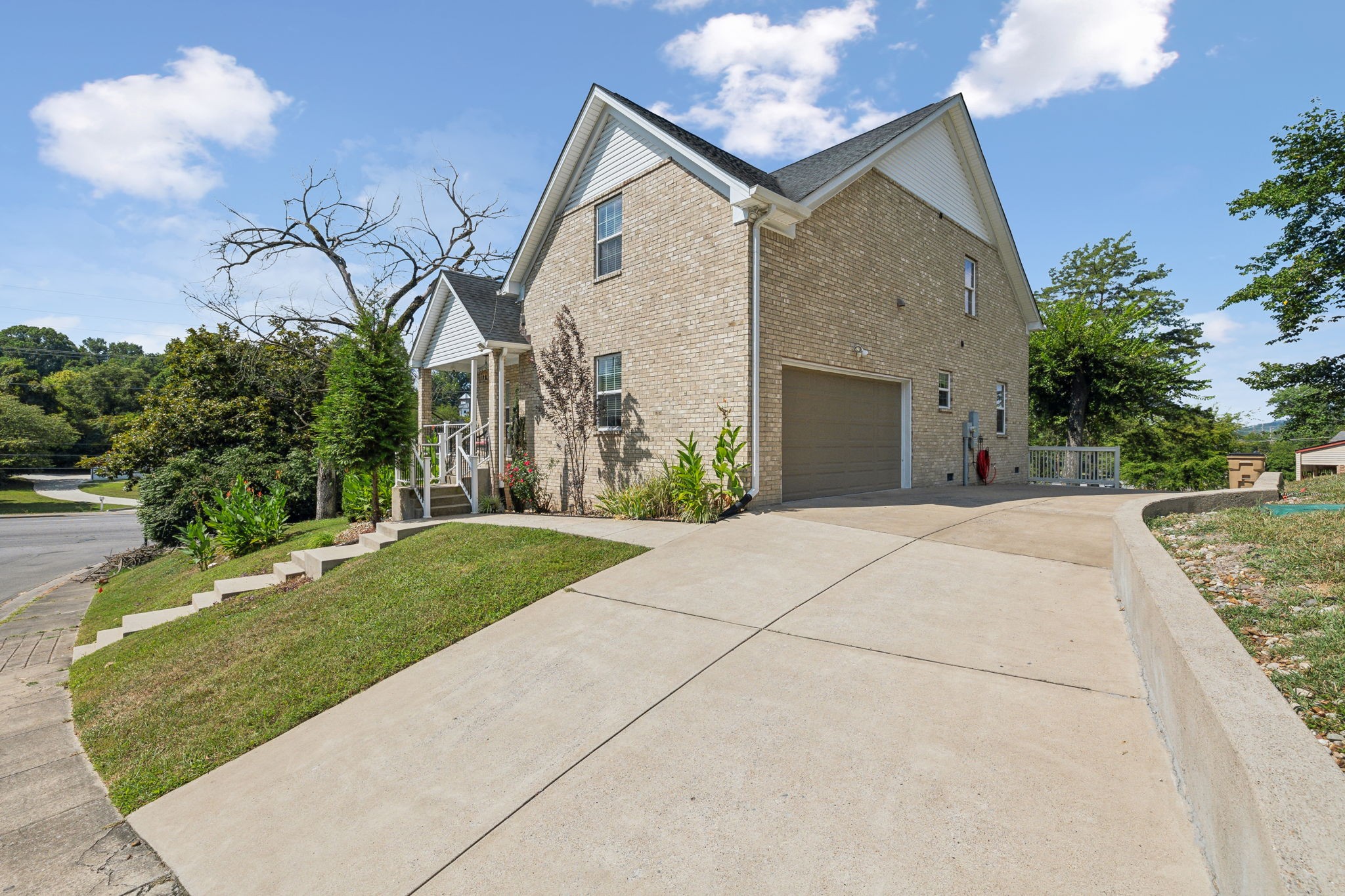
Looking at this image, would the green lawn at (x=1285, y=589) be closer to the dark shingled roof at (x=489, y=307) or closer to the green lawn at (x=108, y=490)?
the dark shingled roof at (x=489, y=307)

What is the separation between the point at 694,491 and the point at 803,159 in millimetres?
8841

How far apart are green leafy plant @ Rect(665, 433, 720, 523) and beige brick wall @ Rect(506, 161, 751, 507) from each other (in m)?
0.65

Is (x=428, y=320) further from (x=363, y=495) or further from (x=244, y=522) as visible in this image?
(x=244, y=522)

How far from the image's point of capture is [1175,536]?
5.96 metres

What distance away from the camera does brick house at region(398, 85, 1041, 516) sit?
962 cm

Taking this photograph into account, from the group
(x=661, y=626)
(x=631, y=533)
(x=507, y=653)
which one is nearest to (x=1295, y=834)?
(x=661, y=626)

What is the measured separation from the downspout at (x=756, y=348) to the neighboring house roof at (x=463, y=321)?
666 centimetres

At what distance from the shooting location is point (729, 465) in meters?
9.11

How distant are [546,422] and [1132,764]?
11.9m

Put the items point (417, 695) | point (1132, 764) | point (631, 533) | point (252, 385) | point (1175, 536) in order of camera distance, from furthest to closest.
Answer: point (252, 385) < point (631, 533) < point (1175, 536) < point (417, 695) < point (1132, 764)

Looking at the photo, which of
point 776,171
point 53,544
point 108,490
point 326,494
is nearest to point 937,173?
point 776,171

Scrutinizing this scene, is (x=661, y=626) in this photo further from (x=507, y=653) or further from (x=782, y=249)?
(x=782, y=249)

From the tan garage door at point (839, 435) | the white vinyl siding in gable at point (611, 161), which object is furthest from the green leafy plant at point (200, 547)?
the tan garage door at point (839, 435)

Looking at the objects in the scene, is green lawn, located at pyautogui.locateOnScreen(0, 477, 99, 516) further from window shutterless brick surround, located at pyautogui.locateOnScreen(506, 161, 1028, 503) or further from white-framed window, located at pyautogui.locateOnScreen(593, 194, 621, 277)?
white-framed window, located at pyautogui.locateOnScreen(593, 194, 621, 277)
